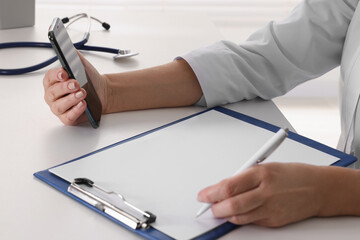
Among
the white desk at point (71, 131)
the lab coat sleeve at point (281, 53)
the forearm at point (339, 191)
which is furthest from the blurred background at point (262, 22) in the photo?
the forearm at point (339, 191)

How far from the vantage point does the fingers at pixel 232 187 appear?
0.72 m

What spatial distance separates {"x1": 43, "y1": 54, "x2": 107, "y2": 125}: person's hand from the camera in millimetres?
975

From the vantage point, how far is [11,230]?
715 mm

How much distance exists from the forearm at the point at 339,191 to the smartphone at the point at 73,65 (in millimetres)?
417

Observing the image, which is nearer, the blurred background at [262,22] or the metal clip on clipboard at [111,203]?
the metal clip on clipboard at [111,203]

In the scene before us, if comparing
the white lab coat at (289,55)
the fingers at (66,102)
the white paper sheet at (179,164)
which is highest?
the white lab coat at (289,55)

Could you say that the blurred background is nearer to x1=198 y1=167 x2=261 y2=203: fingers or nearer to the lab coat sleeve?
the lab coat sleeve

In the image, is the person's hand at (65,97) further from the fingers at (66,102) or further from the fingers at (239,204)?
the fingers at (239,204)

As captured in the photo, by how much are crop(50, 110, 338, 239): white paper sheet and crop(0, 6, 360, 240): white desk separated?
0.05 meters

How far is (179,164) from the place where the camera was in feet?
2.84

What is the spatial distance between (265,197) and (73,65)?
0.43 m

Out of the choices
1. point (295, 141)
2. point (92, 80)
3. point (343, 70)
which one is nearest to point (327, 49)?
point (343, 70)

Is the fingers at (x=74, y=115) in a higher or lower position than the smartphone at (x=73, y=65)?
lower

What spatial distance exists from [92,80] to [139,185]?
31 centimetres
